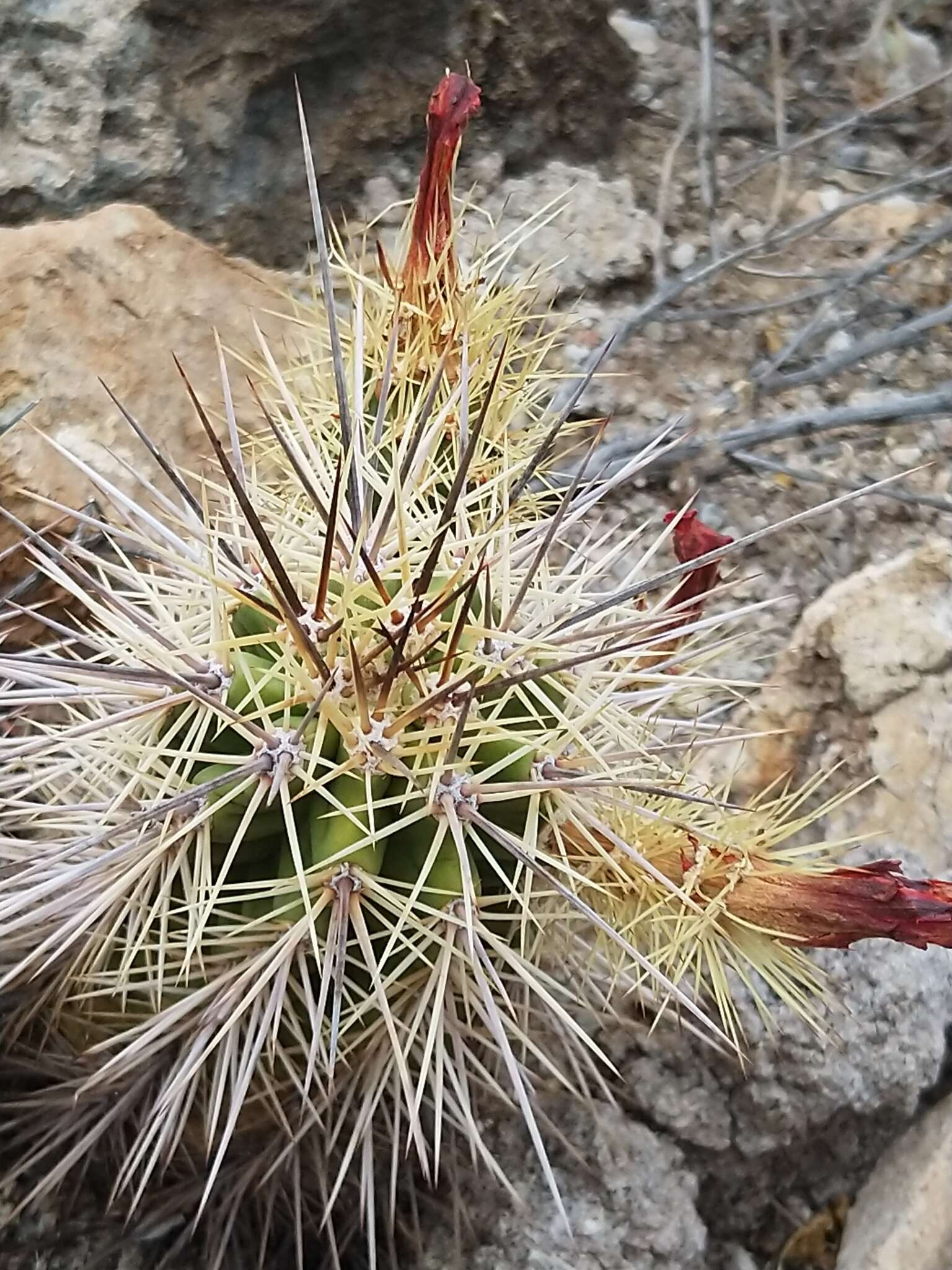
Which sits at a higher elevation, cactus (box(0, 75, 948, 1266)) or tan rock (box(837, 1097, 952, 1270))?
cactus (box(0, 75, 948, 1266))

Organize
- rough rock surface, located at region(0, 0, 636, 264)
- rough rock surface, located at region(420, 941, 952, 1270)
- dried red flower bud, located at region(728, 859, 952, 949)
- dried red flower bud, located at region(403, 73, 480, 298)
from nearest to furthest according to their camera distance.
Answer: dried red flower bud, located at region(728, 859, 952, 949), dried red flower bud, located at region(403, 73, 480, 298), rough rock surface, located at region(420, 941, 952, 1270), rough rock surface, located at region(0, 0, 636, 264)

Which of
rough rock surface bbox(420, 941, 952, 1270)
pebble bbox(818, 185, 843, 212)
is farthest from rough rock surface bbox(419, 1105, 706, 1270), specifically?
pebble bbox(818, 185, 843, 212)

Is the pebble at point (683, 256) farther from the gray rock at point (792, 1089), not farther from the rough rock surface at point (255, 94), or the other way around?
the gray rock at point (792, 1089)

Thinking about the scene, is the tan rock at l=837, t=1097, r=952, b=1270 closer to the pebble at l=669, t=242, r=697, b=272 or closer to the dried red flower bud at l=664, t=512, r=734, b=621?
the dried red flower bud at l=664, t=512, r=734, b=621

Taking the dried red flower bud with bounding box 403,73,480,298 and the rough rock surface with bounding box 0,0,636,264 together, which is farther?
the rough rock surface with bounding box 0,0,636,264

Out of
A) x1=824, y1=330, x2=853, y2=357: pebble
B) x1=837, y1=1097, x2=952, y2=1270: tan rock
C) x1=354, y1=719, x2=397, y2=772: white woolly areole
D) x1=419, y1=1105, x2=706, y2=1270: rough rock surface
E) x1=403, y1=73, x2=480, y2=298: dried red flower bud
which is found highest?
x1=403, y1=73, x2=480, y2=298: dried red flower bud

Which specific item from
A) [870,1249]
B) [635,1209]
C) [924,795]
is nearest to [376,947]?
[635,1209]

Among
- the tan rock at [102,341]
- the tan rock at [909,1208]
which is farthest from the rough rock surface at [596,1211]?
the tan rock at [102,341]
